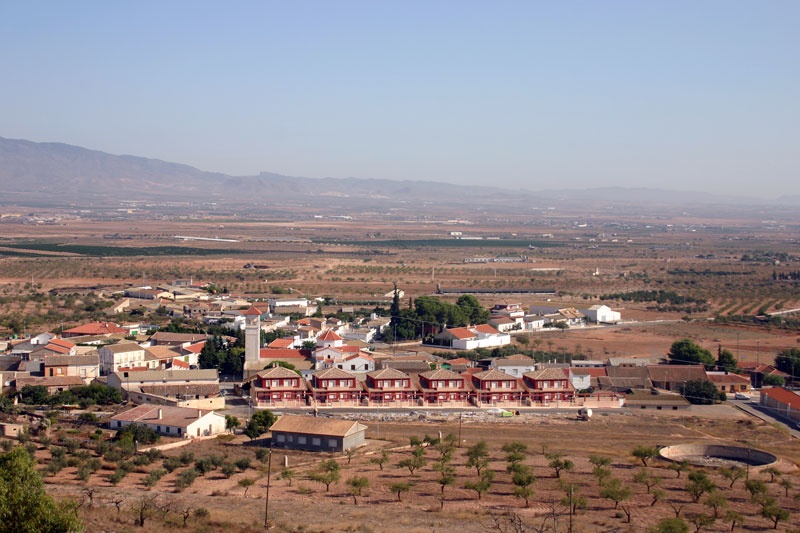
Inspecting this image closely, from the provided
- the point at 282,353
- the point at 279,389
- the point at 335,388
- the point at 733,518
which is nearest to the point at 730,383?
the point at 335,388

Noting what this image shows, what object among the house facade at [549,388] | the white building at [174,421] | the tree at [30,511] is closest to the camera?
the tree at [30,511]

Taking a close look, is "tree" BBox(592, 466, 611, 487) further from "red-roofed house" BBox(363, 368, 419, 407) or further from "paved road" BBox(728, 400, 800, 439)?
"red-roofed house" BBox(363, 368, 419, 407)

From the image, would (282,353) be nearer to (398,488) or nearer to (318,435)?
(318,435)

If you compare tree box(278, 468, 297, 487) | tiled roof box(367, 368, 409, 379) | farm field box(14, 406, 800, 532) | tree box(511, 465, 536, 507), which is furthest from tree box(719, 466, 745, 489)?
tiled roof box(367, 368, 409, 379)

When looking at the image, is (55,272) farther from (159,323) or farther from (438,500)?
(438,500)

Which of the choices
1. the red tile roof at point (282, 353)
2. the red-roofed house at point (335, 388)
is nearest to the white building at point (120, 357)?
the red tile roof at point (282, 353)

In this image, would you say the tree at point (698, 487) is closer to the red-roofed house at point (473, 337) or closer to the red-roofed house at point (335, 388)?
the red-roofed house at point (335, 388)
